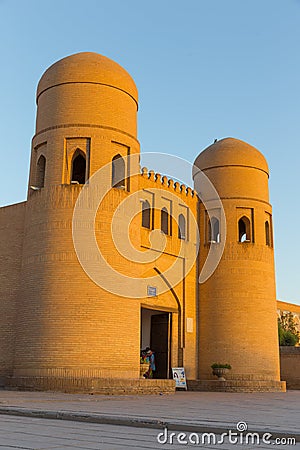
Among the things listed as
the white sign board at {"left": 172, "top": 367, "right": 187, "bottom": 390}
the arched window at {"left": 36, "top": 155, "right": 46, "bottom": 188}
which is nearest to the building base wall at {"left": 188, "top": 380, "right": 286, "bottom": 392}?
the white sign board at {"left": 172, "top": 367, "right": 187, "bottom": 390}

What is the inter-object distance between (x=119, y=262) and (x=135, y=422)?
843 cm

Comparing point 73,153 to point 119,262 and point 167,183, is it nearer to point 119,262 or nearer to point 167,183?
point 119,262

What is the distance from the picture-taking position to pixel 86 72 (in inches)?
601

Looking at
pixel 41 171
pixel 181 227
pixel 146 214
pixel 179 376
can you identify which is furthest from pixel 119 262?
pixel 181 227

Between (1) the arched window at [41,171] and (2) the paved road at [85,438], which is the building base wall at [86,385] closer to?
(1) the arched window at [41,171]

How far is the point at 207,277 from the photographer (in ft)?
63.4

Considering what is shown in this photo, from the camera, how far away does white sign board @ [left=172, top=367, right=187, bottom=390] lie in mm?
16766

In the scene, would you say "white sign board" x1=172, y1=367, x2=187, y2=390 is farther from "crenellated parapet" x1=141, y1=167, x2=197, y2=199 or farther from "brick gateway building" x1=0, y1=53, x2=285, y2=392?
"crenellated parapet" x1=141, y1=167, x2=197, y2=199

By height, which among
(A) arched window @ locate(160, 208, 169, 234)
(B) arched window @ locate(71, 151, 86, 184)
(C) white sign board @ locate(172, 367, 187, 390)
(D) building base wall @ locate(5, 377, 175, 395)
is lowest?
(D) building base wall @ locate(5, 377, 175, 395)

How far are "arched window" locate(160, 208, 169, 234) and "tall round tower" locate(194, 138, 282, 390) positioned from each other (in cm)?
222

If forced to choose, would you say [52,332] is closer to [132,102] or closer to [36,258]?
[36,258]

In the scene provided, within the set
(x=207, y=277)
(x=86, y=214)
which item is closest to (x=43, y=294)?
(x=86, y=214)

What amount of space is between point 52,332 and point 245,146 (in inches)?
422

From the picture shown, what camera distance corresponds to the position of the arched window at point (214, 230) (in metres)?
19.8
